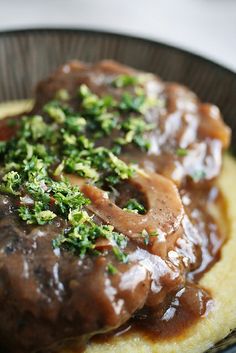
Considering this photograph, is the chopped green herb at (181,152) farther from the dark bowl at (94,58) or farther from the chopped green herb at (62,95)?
the dark bowl at (94,58)

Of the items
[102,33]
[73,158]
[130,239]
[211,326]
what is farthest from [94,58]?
[211,326]

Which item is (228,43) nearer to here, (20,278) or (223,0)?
(223,0)

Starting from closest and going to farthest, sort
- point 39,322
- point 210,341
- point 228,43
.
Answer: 1. point 39,322
2. point 210,341
3. point 228,43

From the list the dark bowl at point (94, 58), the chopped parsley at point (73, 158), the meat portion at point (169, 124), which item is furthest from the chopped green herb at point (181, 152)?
the dark bowl at point (94, 58)

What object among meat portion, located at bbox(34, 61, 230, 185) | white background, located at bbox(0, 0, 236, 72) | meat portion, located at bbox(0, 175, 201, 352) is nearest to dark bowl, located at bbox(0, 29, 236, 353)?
meat portion, located at bbox(34, 61, 230, 185)

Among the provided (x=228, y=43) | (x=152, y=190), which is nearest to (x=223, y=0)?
(x=228, y=43)

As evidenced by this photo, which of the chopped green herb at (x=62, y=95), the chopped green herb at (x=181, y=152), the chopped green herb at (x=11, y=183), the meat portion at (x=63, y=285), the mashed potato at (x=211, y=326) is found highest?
the chopped green herb at (x=181, y=152)
